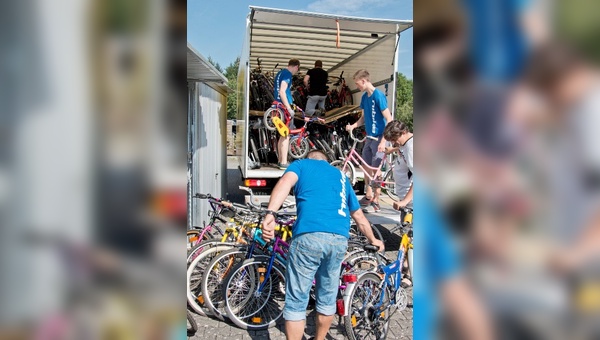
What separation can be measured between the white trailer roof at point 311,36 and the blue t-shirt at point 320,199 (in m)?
3.47

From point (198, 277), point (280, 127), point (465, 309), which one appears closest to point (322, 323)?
point (198, 277)

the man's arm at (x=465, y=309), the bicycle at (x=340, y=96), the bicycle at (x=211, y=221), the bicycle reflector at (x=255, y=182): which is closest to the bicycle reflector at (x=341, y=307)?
the bicycle at (x=211, y=221)

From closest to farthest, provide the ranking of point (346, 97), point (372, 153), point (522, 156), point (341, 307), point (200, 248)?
point (522, 156) → point (341, 307) → point (200, 248) → point (372, 153) → point (346, 97)

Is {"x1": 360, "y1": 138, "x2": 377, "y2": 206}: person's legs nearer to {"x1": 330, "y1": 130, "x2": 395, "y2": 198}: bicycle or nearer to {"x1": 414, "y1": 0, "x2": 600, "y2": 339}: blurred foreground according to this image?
{"x1": 330, "y1": 130, "x2": 395, "y2": 198}: bicycle

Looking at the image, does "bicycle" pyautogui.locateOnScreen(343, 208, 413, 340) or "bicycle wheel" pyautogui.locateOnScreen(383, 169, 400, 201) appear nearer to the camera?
"bicycle" pyautogui.locateOnScreen(343, 208, 413, 340)

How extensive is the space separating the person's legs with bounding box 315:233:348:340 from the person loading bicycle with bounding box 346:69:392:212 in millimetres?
3053

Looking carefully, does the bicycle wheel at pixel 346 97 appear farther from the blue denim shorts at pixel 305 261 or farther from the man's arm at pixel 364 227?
the blue denim shorts at pixel 305 261

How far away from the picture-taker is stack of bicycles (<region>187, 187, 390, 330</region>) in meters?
4.11

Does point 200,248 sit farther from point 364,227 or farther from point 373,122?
point 373,122

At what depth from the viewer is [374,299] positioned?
3.87m

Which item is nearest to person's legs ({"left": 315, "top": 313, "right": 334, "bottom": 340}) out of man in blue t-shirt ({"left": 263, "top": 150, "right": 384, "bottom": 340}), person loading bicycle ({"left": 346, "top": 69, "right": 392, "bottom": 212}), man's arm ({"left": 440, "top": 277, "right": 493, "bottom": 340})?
man in blue t-shirt ({"left": 263, "top": 150, "right": 384, "bottom": 340})

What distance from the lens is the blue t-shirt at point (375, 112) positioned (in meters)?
6.85

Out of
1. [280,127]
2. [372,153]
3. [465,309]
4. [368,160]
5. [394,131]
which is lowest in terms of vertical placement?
[465,309]

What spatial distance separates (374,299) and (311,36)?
695 centimetres
